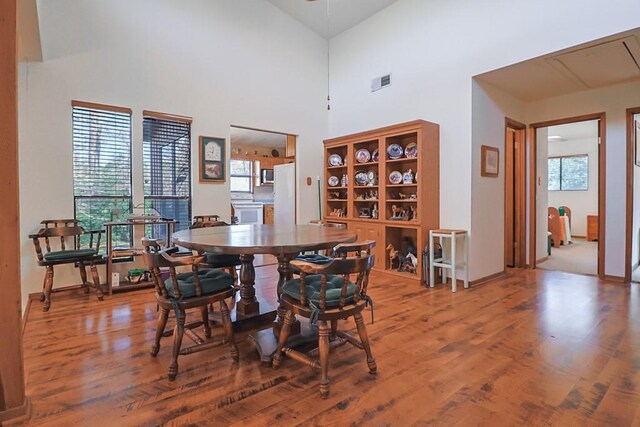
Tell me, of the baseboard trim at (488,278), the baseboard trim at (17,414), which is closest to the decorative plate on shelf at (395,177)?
the baseboard trim at (488,278)

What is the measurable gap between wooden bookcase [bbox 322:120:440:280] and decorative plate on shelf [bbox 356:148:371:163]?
0.05 metres

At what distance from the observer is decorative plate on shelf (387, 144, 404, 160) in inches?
182

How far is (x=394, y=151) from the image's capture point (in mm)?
4629

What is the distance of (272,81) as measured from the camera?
5320 mm

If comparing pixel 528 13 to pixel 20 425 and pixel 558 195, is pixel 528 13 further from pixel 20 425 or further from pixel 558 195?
pixel 558 195

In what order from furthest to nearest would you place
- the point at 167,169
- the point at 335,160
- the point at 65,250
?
the point at 335,160 < the point at 167,169 < the point at 65,250

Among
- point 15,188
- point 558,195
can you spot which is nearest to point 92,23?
point 15,188

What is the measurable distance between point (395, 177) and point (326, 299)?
308 centimetres

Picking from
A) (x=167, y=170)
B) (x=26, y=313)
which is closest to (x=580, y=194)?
(x=167, y=170)

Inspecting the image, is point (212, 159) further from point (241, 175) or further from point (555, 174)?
point (555, 174)

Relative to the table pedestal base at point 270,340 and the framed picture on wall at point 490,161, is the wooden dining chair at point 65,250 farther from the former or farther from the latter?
the framed picture on wall at point 490,161

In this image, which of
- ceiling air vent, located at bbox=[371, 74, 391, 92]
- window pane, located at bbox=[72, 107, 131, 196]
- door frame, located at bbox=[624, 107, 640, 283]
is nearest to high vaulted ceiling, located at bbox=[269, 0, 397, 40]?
ceiling air vent, located at bbox=[371, 74, 391, 92]

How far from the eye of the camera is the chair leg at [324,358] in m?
1.79

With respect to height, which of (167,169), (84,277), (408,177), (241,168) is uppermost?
(241,168)
